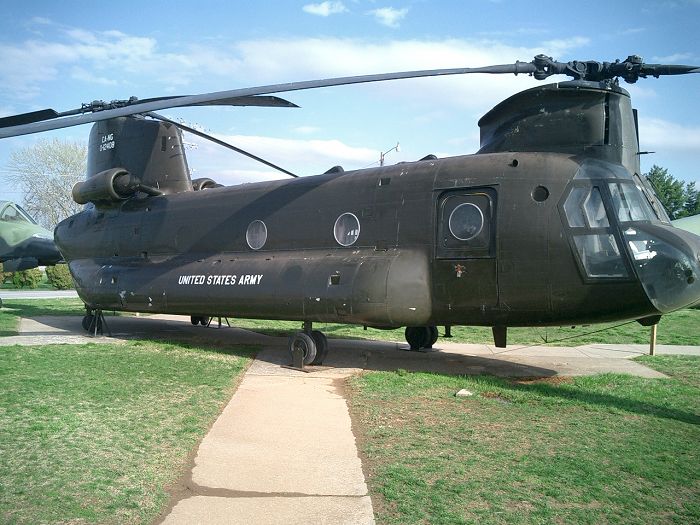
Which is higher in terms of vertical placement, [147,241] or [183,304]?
[147,241]

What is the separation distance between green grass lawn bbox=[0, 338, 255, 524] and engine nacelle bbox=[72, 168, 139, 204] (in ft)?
14.1

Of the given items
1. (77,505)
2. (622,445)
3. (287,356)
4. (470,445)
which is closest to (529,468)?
(470,445)

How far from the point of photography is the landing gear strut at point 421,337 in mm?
12469

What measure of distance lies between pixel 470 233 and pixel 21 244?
1792 centimetres

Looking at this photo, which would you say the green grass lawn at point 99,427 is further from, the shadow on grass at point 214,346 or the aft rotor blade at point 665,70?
the aft rotor blade at point 665,70

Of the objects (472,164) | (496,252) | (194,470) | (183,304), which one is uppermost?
(472,164)

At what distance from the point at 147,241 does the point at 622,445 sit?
10.4 meters

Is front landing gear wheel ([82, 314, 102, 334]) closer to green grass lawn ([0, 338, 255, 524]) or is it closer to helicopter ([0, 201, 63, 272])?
green grass lawn ([0, 338, 255, 524])

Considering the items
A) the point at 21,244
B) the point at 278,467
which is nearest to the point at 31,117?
the point at 278,467

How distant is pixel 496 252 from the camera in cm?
886

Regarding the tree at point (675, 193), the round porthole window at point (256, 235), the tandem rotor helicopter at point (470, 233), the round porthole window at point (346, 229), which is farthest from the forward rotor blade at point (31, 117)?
the tree at point (675, 193)

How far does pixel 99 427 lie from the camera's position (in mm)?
6305

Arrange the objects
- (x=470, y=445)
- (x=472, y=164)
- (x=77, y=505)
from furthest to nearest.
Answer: (x=472, y=164) → (x=470, y=445) → (x=77, y=505)

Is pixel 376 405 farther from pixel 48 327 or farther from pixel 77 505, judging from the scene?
pixel 48 327
